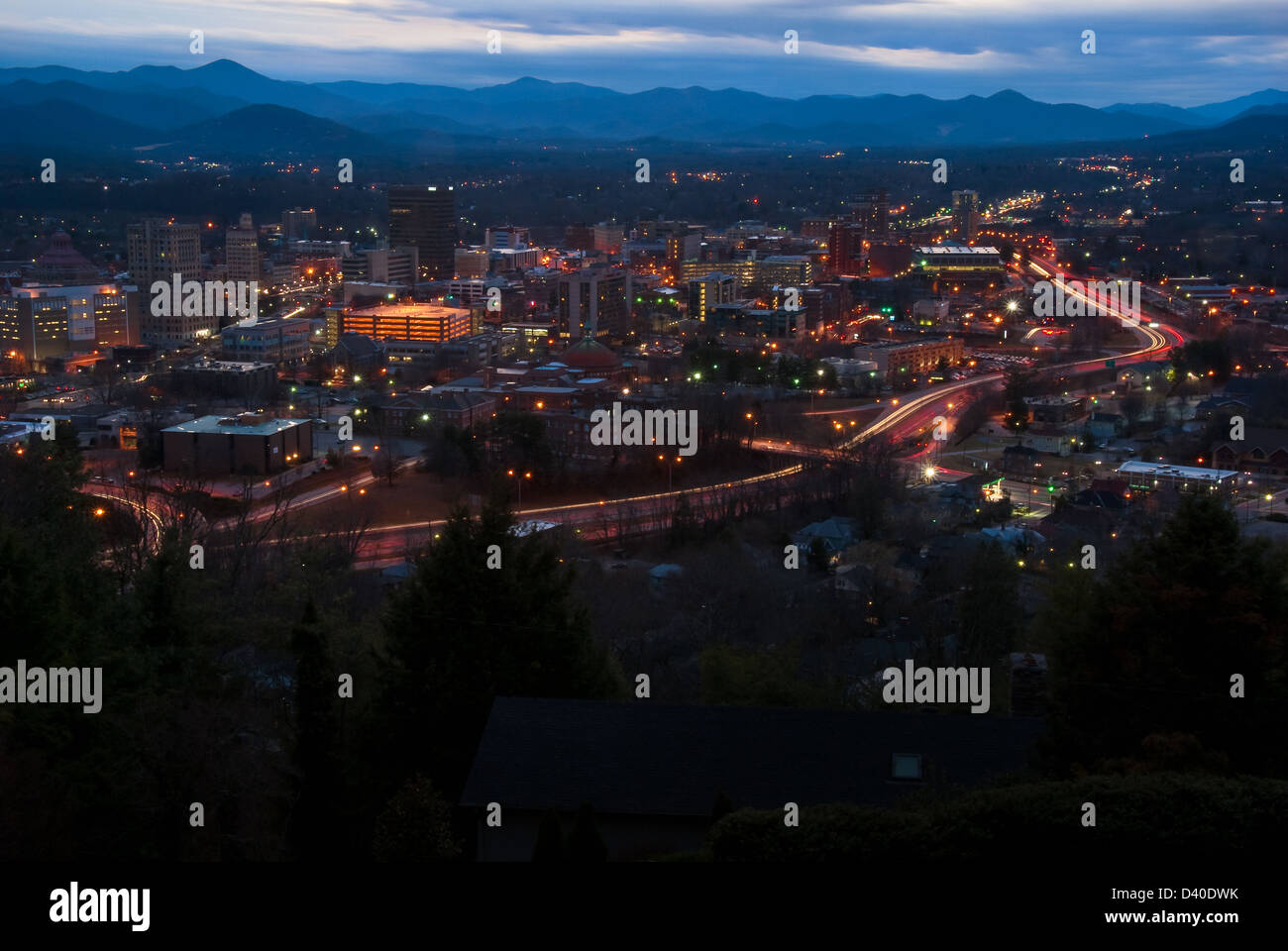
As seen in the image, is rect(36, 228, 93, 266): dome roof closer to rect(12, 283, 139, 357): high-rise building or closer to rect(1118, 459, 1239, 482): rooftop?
rect(12, 283, 139, 357): high-rise building

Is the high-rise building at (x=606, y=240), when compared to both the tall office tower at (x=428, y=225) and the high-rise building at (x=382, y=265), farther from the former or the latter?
the high-rise building at (x=382, y=265)

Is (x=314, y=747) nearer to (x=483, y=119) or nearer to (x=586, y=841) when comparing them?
(x=586, y=841)

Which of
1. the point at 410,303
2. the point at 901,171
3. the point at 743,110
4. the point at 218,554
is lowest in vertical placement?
the point at 218,554

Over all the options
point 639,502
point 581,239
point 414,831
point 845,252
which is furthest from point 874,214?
point 414,831

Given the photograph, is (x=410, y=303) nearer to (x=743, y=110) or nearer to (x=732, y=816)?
(x=732, y=816)

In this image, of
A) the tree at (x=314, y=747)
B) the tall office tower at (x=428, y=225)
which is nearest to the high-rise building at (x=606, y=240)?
the tall office tower at (x=428, y=225)

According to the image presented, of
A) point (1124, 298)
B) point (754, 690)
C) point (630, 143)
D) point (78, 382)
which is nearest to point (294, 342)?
point (78, 382)
